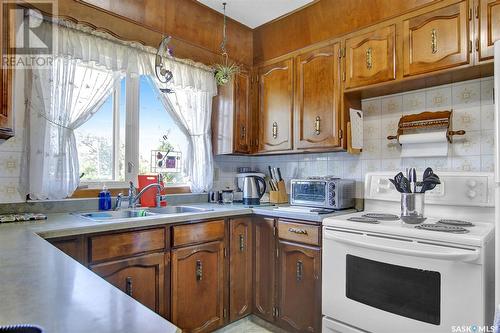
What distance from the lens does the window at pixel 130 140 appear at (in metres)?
2.25

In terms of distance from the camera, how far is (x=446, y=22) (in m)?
1.83

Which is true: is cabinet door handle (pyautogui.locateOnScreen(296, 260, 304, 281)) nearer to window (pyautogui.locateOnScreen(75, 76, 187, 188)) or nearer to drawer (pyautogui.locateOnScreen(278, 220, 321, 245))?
drawer (pyautogui.locateOnScreen(278, 220, 321, 245))

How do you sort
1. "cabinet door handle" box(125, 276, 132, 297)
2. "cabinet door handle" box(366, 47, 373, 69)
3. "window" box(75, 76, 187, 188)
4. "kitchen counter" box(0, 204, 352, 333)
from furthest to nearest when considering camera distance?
"window" box(75, 76, 187, 188)
"cabinet door handle" box(366, 47, 373, 69)
"cabinet door handle" box(125, 276, 132, 297)
"kitchen counter" box(0, 204, 352, 333)

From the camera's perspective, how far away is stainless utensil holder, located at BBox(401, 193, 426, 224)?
5.72ft

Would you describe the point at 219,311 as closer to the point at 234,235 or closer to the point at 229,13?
the point at 234,235

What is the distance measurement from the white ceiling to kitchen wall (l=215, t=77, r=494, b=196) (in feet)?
3.30

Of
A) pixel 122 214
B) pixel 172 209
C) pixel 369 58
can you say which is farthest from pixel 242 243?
pixel 369 58

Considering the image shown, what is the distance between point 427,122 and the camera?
2.08m

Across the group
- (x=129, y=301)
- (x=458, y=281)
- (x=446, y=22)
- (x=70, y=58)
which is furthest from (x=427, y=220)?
(x=70, y=58)

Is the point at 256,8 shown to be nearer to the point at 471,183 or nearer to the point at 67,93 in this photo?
the point at 67,93

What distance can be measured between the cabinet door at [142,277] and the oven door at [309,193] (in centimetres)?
110

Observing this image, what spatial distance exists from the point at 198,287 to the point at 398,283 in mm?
1215

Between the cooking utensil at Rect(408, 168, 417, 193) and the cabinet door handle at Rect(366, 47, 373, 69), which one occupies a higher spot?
the cabinet door handle at Rect(366, 47, 373, 69)

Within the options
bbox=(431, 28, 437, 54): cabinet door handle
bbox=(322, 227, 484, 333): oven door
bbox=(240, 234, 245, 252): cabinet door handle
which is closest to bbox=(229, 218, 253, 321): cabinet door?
bbox=(240, 234, 245, 252): cabinet door handle
